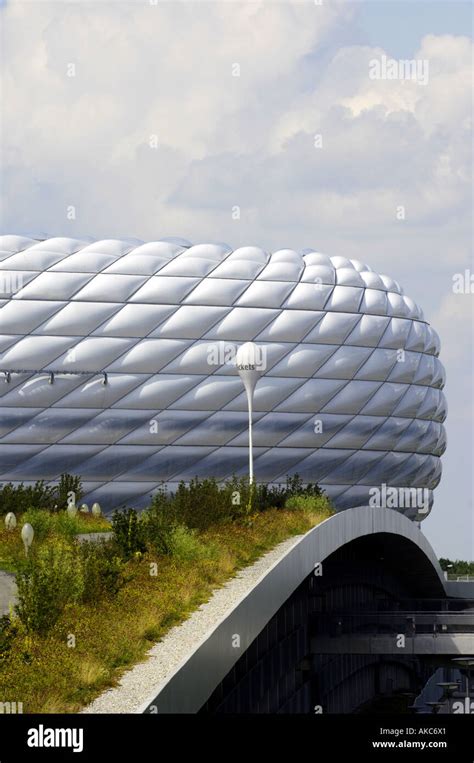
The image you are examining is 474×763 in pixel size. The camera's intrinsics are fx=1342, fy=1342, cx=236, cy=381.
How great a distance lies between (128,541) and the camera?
19.5m

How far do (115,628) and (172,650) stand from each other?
2.69 ft

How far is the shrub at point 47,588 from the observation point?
14.2 metres

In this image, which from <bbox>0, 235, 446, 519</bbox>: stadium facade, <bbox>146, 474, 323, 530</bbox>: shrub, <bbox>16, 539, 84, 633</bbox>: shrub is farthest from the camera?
<bbox>0, 235, 446, 519</bbox>: stadium facade

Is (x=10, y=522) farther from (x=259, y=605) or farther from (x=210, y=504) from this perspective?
(x=259, y=605)

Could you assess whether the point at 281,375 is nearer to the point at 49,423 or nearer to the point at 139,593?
the point at 49,423

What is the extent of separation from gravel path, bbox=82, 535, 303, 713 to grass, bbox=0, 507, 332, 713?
0.12 meters

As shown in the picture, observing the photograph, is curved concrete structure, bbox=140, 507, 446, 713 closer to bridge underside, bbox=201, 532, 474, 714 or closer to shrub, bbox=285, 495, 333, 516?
bridge underside, bbox=201, 532, 474, 714

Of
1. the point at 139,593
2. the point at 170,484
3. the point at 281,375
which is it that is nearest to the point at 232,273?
the point at 281,375

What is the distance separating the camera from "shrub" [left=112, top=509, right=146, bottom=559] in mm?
19312

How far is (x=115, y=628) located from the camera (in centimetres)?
1452

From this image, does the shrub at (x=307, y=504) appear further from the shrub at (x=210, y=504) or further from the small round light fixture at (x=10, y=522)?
the small round light fixture at (x=10, y=522)

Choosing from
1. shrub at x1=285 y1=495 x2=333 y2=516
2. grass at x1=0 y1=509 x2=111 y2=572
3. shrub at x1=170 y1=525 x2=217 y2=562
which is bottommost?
shrub at x1=170 y1=525 x2=217 y2=562

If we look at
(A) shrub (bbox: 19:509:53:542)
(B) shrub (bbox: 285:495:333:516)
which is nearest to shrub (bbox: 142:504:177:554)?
(A) shrub (bbox: 19:509:53:542)

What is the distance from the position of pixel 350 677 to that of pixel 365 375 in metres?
16.2
